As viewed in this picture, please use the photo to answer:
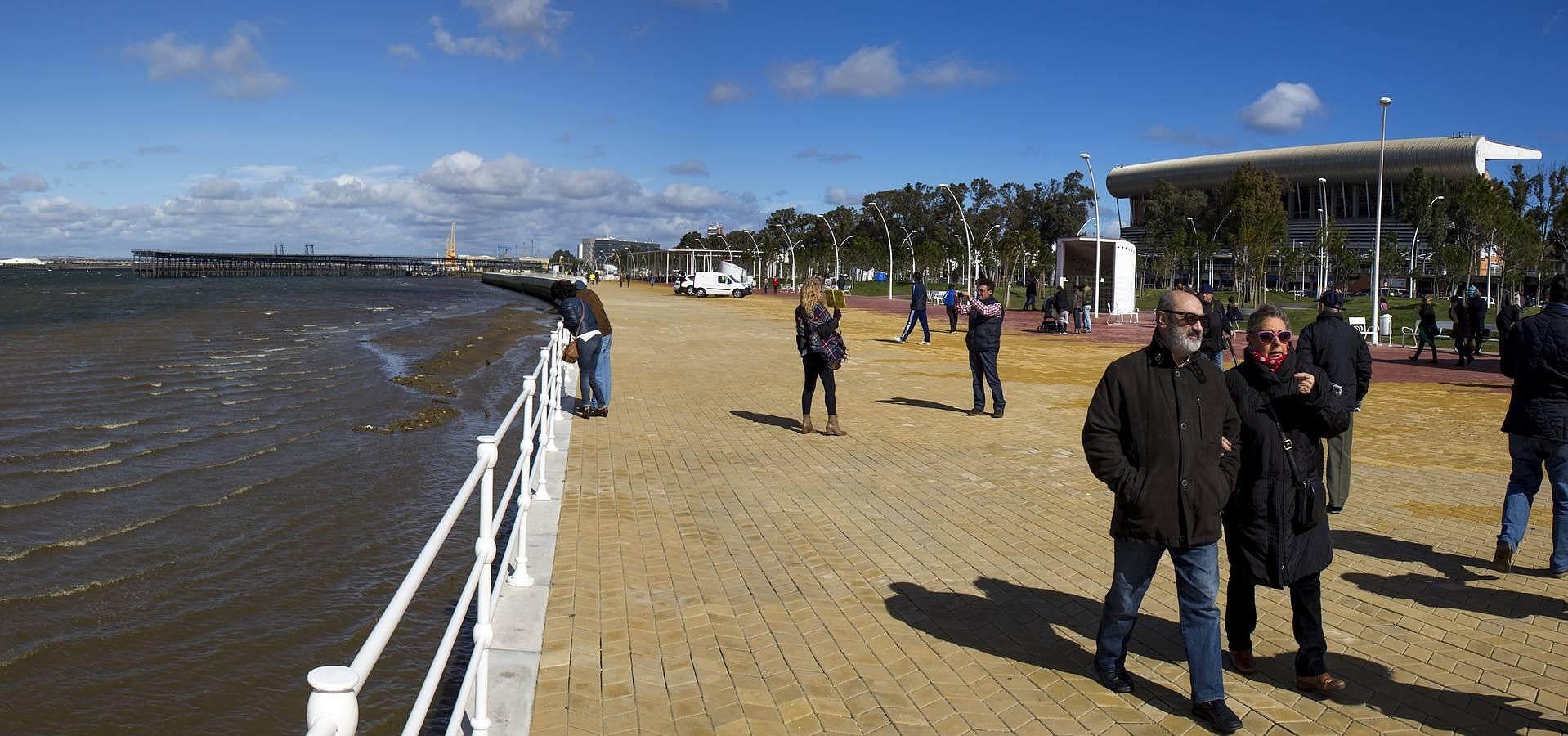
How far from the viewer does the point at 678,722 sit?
12.8ft

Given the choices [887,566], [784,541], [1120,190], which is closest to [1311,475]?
[887,566]

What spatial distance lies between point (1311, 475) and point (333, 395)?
15.2 metres

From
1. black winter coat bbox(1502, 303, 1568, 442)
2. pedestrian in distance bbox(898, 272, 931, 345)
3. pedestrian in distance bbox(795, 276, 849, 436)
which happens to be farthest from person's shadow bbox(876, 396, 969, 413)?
pedestrian in distance bbox(898, 272, 931, 345)

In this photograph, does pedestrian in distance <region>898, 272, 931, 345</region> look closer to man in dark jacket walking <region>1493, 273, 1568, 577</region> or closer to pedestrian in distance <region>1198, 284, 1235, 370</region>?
pedestrian in distance <region>1198, 284, 1235, 370</region>

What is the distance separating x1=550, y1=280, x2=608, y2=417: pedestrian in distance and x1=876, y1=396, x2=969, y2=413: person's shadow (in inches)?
154

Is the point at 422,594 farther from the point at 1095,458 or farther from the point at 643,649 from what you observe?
the point at 1095,458

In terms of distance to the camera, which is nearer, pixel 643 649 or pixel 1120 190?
pixel 643 649

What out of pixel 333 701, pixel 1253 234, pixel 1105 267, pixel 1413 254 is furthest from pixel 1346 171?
pixel 333 701

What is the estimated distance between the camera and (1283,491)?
4.15 m

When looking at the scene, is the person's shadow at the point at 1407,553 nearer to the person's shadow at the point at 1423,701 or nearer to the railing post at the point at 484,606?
the person's shadow at the point at 1423,701

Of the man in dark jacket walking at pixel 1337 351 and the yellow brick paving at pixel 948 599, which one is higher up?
the man in dark jacket walking at pixel 1337 351

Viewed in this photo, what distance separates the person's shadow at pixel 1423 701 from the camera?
401cm

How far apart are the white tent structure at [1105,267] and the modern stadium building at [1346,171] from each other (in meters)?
60.3

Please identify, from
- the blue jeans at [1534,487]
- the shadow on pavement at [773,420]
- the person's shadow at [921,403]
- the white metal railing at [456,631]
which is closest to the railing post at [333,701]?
the white metal railing at [456,631]
